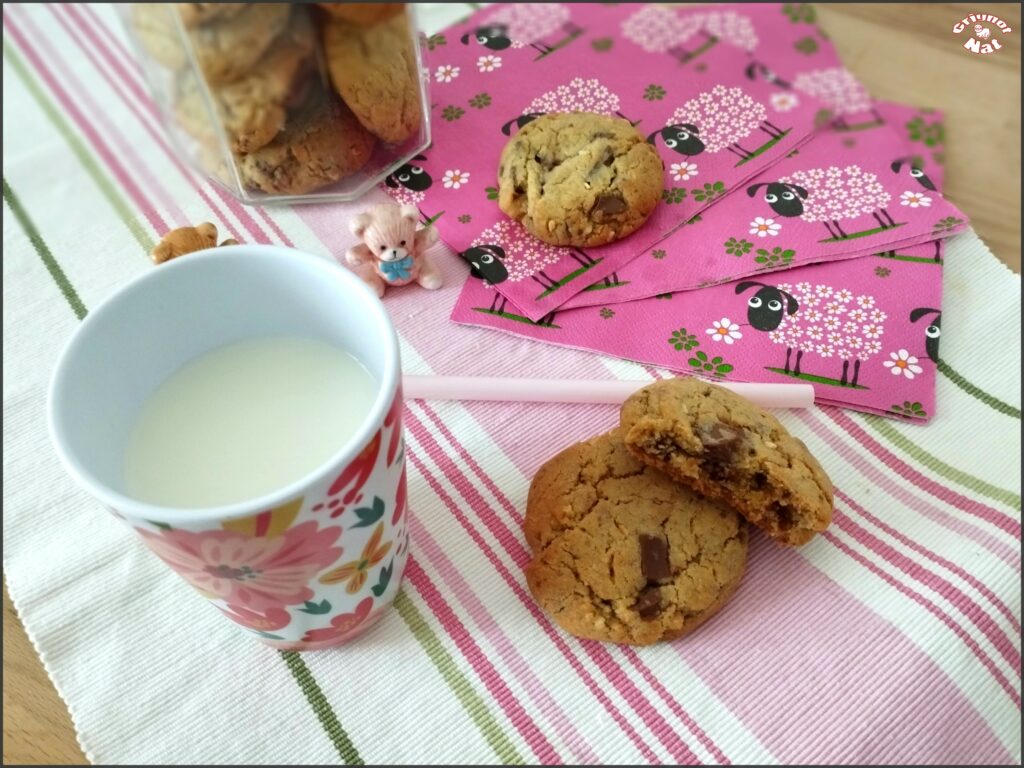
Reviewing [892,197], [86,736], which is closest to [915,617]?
[892,197]

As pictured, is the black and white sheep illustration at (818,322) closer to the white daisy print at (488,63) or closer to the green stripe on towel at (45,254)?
the white daisy print at (488,63)

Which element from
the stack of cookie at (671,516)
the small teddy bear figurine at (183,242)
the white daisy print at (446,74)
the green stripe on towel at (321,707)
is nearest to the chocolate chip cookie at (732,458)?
the stack of cookie at (671,516)

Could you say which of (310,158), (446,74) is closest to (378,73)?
(310,158)

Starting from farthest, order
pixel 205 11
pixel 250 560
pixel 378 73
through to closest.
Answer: pixel 378 73, pixel 250 560, pixel 205 11

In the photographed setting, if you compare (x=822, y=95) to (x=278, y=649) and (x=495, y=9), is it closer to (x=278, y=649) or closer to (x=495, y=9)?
(x=495, y=9)

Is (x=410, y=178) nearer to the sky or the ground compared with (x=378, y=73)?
nearer to the ground

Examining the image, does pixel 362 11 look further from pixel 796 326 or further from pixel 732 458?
pixel 796 326
